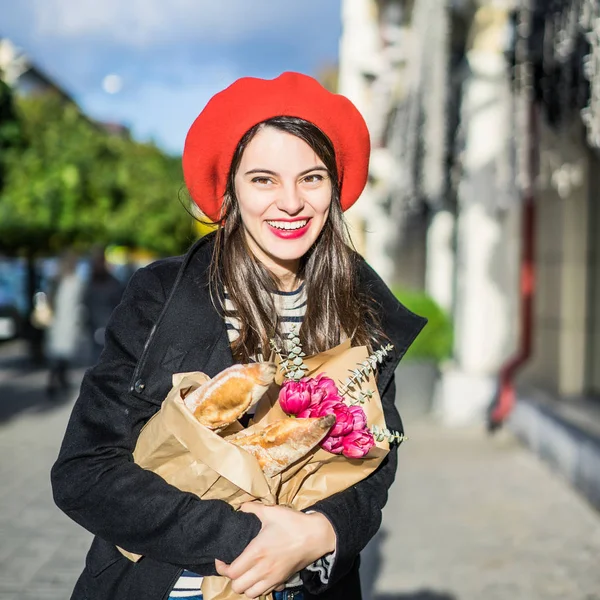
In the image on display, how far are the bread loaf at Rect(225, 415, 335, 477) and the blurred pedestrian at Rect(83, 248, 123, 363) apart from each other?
1059 cm

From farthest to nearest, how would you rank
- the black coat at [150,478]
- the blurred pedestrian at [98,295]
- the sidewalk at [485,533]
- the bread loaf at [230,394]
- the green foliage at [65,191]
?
the green foliage at [65,191] < the blurred pedestrian at [98,295] < the sidewalk at [485,533] < the black coat at [150,478] < the bread loaf at [230,394]

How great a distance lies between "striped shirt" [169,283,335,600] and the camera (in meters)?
1.71

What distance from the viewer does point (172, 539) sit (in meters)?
1.59

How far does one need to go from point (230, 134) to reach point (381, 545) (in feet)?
12.9

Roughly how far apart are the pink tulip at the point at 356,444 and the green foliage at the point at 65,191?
634 inches

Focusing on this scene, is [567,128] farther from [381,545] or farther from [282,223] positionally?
[282,223]

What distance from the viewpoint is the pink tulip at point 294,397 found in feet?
5.12

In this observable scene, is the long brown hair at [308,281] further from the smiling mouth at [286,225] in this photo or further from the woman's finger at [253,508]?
the woman's finger at [253,508]

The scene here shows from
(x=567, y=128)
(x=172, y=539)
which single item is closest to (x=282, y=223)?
(x=172, y=539)

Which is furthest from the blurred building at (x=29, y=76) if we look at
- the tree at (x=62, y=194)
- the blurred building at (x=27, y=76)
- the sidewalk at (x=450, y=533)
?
the sidewalk at (x=450, y=533)

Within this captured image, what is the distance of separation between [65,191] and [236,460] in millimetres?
22301

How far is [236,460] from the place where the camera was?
1.49 m

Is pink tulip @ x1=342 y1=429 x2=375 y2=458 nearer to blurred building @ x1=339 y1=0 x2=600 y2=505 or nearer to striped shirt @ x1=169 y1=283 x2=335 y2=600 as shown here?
striped shirt @ x1=169 y1=283 x2=335 y2=600

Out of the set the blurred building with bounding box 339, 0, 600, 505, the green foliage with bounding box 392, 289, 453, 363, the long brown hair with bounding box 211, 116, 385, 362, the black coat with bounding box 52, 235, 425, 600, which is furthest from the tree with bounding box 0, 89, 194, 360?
the black coat with bounding box 52, 235, 425, 600
